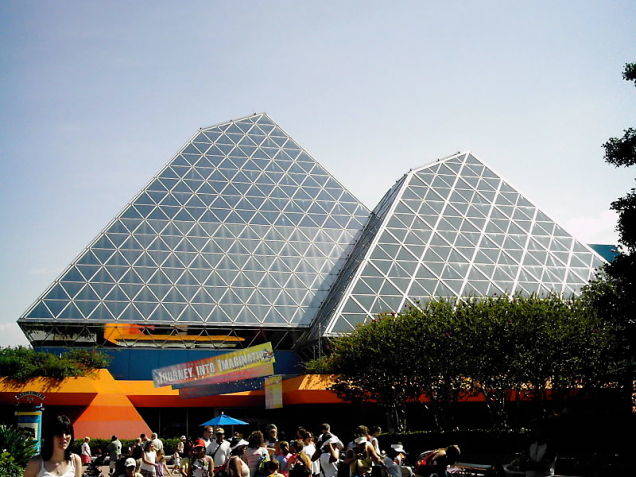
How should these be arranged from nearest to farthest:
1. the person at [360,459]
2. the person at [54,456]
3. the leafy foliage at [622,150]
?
the person at [54,456], the person at [360,459], the leafy foliage at [622,150]

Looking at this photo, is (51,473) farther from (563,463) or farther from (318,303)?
(318,303)

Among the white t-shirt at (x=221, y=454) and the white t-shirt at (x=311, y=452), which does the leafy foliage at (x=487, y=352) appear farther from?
the white t-shirt at (x=311, y=452)

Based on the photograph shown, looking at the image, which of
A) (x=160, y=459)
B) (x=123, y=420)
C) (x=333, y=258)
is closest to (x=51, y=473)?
(x=160, y=459)

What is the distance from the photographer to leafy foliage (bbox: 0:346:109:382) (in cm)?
4053

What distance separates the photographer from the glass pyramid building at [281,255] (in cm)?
4638

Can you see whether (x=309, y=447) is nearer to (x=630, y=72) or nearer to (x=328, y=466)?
(x=328, y=466)

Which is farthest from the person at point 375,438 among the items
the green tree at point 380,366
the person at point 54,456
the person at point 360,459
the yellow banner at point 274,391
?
the yellow banner at point 274,391

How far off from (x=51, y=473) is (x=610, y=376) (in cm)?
3012

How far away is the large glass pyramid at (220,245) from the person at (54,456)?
129ft

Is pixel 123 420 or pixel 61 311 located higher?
pixel 61 311

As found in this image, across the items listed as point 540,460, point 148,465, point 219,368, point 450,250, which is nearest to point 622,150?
point 540,460

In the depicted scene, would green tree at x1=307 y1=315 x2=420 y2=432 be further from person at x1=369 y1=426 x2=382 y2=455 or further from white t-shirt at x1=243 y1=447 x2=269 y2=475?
white t-shirt at x1=243 y1=447 x2=269 y2=475

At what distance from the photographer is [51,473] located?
7836 mm

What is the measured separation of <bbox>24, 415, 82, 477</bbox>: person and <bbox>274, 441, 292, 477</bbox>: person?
6.27 m
